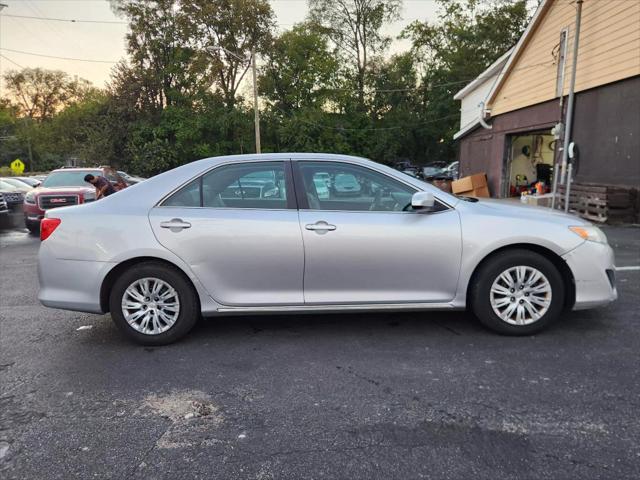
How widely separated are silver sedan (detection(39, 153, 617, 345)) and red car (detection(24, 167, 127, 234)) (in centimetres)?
802

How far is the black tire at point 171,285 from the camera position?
3801 mm

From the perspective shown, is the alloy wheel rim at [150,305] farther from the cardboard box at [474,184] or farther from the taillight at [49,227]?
the cardboard box at [474,184]

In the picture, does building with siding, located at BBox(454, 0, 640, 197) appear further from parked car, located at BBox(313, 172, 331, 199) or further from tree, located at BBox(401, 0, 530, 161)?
tree, located at BBox(401, 0, 530, 161)

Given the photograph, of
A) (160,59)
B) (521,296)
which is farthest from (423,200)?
(160,59)

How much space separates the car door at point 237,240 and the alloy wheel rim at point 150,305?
1.05ft

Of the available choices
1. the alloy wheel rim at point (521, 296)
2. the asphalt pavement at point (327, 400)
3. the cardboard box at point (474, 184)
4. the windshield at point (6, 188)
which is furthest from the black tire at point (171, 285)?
the windshield at point (6, 188)

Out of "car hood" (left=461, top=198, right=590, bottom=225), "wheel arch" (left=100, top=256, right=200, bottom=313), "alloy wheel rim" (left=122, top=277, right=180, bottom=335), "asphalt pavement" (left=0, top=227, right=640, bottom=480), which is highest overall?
"car hood" (left=461, top=198, right=590, bottom=225)

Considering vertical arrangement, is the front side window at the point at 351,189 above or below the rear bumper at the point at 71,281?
above

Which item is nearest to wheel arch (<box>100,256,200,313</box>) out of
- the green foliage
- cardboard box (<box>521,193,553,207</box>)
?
cardboard box (<box>521,193,553,207</box>)

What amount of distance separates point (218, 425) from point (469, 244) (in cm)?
240

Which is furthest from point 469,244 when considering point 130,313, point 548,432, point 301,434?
point 130,313

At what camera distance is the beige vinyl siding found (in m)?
11.1

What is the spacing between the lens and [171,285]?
3.81 meters

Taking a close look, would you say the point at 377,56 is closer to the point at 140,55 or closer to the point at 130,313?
the point at 140,55
